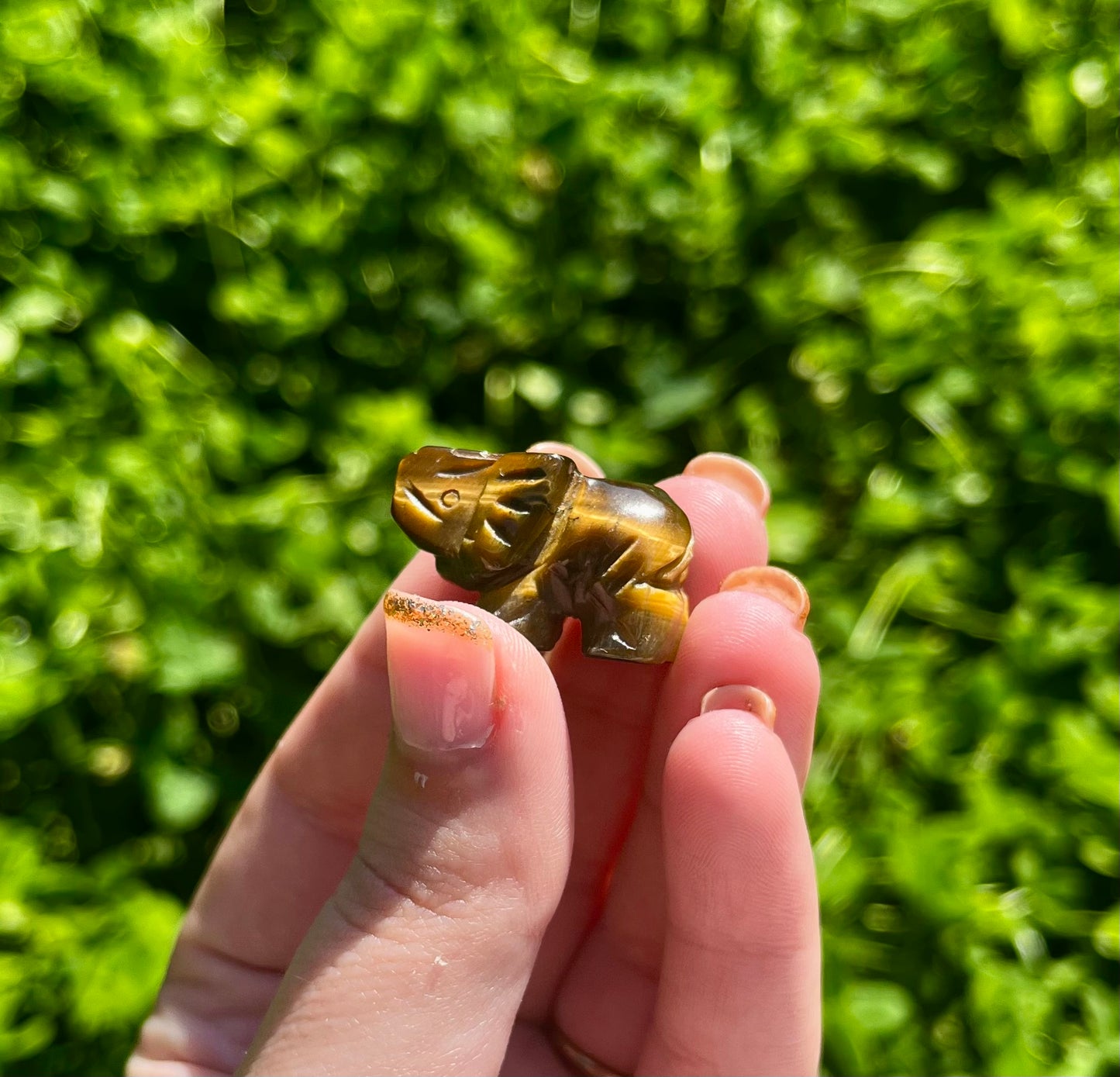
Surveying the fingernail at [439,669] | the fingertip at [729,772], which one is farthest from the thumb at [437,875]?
the fingertip at [729,772]

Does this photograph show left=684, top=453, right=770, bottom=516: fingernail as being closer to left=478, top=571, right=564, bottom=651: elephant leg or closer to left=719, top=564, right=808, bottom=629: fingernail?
left=719, top=564, right=808, bottom=629: fingernail

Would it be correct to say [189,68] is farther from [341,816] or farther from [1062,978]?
[1062,978]

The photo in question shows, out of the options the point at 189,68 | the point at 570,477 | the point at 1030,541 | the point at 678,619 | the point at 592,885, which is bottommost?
the point at 592,885

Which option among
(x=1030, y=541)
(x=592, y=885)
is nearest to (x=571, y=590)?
(x=592, y=885)

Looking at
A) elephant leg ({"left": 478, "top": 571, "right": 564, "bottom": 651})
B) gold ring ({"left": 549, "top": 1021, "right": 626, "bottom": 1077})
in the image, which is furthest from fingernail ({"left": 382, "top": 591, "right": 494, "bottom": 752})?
gold ring ({"left": 549, "top": 1021, "right": 626, "bottom": 1077})

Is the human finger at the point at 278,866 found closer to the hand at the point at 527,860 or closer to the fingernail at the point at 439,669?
the hand at the point at 527,860

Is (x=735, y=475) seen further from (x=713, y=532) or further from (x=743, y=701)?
(x=743, y=701)
